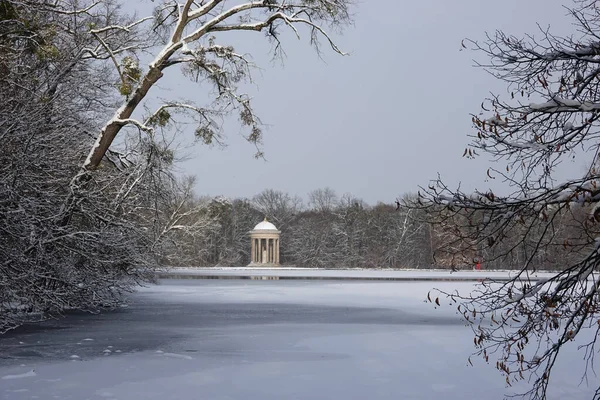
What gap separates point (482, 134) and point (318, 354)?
14.5ft

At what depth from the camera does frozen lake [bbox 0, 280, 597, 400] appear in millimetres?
6773

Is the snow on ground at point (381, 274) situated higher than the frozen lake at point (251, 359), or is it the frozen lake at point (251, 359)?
the snow on ground at point (381, 274)

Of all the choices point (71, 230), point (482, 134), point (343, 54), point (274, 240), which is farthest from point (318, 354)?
point (274, 240)

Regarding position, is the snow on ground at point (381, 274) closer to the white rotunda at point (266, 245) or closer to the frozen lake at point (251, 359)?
the frozen lake at point (251, 359)

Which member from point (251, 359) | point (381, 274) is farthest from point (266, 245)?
point (251, 359)

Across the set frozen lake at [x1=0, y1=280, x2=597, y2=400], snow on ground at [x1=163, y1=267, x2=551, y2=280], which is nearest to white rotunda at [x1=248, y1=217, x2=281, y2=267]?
snow on ground at [x1=163, y1=267, x2=551, y2=280]

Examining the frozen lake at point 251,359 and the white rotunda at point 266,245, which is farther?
the white rotunda at point 266,245

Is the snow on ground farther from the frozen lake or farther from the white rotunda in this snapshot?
the white rotunda

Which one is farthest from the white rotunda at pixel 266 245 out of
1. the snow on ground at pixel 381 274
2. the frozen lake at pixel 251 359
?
the frozen lake at pixel 251 359

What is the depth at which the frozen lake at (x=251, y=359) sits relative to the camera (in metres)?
6.77

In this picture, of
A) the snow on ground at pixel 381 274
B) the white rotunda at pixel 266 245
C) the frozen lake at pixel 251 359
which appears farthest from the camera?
the white rotunda at pixel 266 245

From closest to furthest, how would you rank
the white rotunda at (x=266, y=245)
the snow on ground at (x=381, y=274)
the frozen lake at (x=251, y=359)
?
the frozen lake at (x=251, y=359)
the snow on ground at (x=381, y=274)
the white rotunda at (x=266, y=245)

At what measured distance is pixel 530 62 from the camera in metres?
6.24

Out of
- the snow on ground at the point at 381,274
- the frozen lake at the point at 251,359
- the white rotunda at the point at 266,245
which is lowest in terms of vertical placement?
the frozen lake at the point at 251,359
